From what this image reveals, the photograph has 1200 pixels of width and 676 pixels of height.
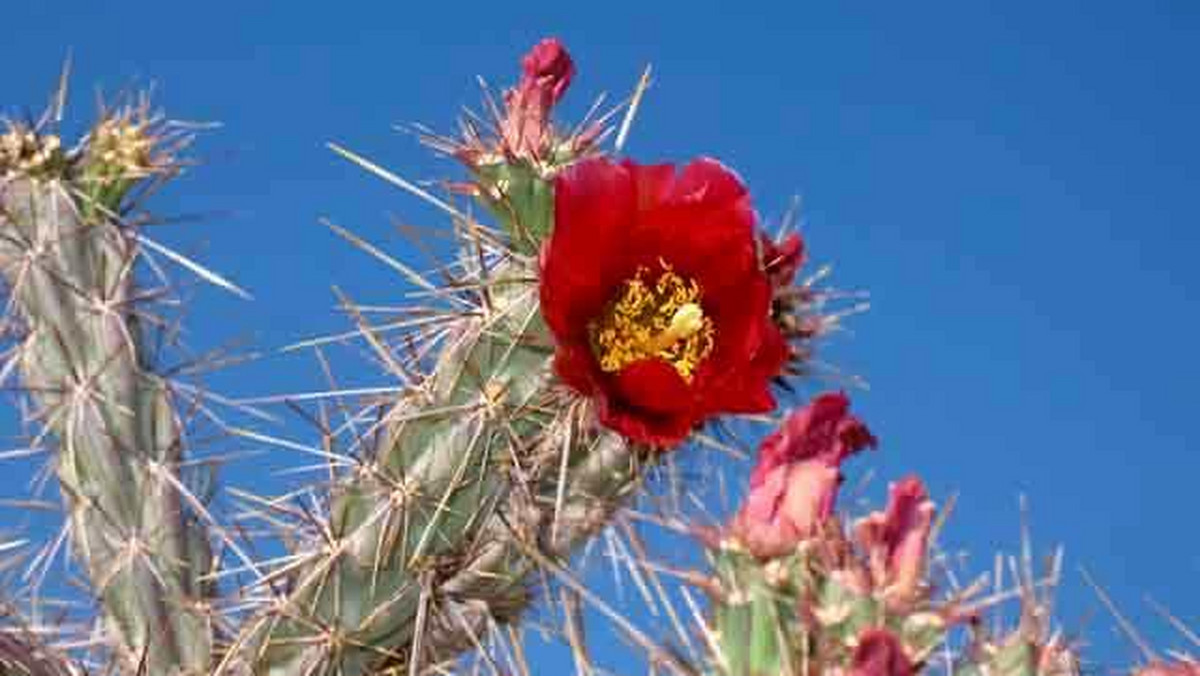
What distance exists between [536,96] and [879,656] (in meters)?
1.19

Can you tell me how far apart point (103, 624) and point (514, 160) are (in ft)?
2.57

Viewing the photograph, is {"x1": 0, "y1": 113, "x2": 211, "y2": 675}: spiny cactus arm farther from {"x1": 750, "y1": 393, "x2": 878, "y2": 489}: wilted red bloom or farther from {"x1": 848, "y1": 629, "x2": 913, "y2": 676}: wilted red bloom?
{"x1": 848, "y1": 629, "x2": 913, "y2": 676}: wilted red bloom

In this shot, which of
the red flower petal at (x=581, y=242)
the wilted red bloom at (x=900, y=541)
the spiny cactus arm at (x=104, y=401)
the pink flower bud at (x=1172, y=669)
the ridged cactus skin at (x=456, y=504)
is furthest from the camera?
the spiny cactus arm at (x=104, y=401)

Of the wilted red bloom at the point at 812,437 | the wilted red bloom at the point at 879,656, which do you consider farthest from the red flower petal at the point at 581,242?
the wilted red bloom at the point at 879,656

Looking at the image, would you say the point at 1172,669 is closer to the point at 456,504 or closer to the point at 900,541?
the point at 900,541

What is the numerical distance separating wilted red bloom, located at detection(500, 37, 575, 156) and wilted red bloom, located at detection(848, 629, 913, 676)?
1.14 metres

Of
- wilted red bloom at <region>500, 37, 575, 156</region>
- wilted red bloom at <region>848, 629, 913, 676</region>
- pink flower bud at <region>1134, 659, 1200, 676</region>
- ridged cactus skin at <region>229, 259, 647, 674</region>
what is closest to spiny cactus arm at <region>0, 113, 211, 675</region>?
ridged cactus skin at <region>229, 259, 647, 674</region>

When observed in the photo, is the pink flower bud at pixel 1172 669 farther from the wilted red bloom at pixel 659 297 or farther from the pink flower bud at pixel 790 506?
the wilted red bloom at pixel 659 297

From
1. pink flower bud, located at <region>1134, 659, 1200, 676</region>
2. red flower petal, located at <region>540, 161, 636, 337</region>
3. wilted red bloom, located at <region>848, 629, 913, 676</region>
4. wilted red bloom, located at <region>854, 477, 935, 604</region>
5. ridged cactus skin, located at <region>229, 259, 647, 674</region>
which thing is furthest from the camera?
ridged cactus skin, located at <region>229, 259, 647, 674</region>

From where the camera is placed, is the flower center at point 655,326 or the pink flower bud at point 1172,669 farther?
the flower center at point 655,326

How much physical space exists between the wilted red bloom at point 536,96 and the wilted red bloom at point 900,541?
1.00 m

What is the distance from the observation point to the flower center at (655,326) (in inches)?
83.0

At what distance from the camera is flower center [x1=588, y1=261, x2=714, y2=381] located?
2.11 meters

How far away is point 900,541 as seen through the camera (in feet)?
4.03
